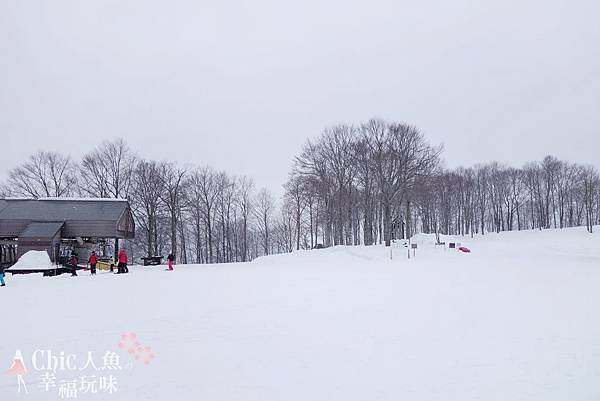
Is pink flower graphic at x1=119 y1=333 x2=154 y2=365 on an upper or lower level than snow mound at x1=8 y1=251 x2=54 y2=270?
upper

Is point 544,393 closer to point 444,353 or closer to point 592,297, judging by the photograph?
point 444,353

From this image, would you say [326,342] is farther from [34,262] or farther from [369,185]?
[369,185]

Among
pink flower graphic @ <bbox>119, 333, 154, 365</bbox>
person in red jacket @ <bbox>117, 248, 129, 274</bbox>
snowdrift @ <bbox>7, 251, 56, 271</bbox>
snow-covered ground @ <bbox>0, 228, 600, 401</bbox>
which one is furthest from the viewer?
snowdrift @ <bbox>7, 251, 56, 271</bbox>

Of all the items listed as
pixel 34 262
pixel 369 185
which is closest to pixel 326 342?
pixel 34 262

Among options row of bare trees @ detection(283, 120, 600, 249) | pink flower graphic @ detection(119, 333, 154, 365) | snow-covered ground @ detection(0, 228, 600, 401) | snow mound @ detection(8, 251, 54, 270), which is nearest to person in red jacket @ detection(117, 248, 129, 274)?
snow mound @ detection(8, 251, 54, 270)

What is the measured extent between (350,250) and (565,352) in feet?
98.2

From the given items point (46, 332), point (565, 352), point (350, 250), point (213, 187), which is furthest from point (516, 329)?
point (213, 187)

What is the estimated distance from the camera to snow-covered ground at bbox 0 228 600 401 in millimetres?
5090

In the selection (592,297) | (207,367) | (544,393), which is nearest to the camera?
(544,393)

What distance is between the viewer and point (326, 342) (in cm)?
714

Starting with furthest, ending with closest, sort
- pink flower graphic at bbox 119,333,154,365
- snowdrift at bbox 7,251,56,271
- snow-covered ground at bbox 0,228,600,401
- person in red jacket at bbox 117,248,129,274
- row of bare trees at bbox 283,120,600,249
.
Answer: row of bare trees at bbox 283,120,600,249
snowdrift at bbox 7,251,56,271
person in red jacket at bbox 117,248,129,274
pink flower graphic at bbox 119,333,154,365
snow-covered ground at bbox 0,228,600,401

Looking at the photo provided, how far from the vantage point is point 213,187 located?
62844 mm

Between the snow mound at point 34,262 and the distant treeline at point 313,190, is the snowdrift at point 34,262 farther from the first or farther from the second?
the distant treeline at point 313,190

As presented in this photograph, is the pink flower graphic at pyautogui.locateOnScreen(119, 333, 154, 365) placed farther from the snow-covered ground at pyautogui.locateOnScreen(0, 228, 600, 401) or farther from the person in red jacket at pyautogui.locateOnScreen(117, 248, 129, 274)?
the person in red jacket at pyautogui.locateOnScreen(117, 248, 129, 274)
